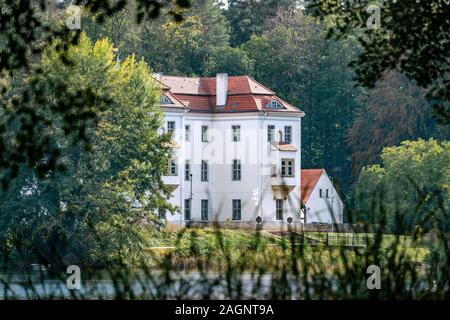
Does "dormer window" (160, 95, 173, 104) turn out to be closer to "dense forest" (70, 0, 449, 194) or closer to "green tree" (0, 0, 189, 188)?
"dense forest" (70, 0, 449, 194)

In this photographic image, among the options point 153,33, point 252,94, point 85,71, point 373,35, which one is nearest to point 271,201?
point 252,94

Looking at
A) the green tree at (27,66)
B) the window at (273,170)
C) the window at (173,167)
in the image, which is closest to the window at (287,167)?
the window at (273,170)

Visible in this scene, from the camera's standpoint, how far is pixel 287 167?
258ft

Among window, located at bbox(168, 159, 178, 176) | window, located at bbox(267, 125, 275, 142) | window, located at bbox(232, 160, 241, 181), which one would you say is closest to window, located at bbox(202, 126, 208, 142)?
→ window, located at bbox(232, 160, 241, 181)

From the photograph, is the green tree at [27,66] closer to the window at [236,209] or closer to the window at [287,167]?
the window at [236,209]

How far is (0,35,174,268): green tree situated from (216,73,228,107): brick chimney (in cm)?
1934

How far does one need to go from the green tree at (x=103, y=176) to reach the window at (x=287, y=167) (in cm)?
1853

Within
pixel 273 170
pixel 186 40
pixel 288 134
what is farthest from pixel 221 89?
pixel 186 40

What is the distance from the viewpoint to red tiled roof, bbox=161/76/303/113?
79.1 metres

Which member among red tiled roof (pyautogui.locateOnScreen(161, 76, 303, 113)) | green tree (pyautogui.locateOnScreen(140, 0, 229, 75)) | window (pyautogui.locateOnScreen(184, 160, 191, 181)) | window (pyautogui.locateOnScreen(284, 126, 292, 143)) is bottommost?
window (pyautogui.locateOnScreen(184, 160, 191, 181))

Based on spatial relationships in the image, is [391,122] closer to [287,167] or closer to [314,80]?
[287,167]

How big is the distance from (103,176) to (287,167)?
2445 centimetres
